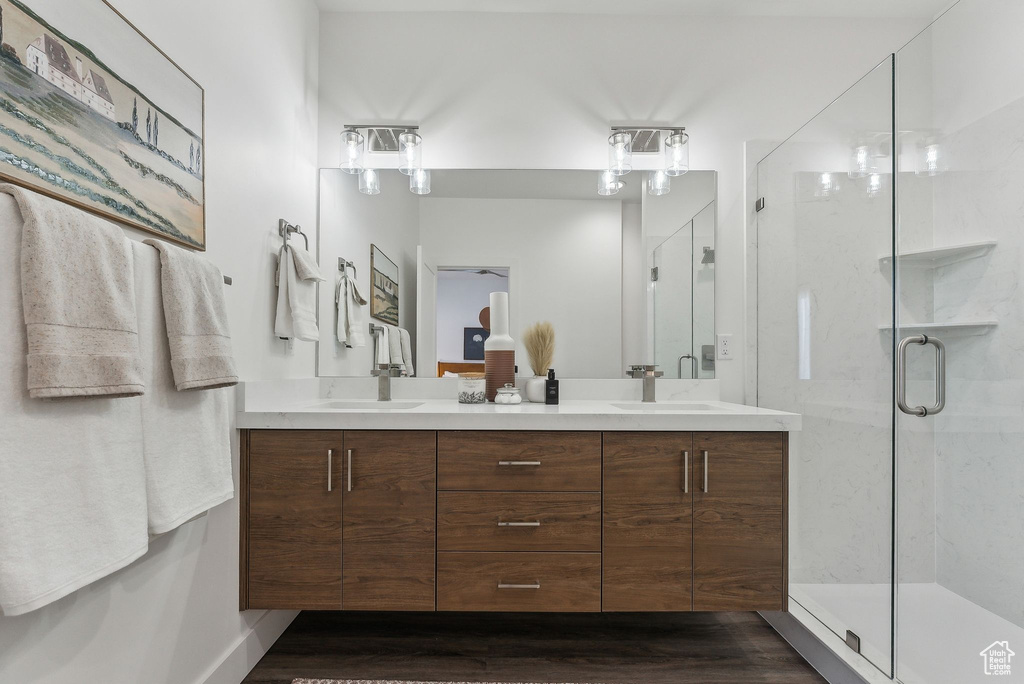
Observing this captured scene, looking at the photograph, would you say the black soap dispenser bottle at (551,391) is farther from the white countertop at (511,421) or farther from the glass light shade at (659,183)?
the glass light shade at (659,183)

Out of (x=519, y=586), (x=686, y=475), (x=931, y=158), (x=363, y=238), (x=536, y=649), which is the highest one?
(x=931, y=158)

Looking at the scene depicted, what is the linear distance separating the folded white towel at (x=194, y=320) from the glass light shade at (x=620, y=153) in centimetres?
160

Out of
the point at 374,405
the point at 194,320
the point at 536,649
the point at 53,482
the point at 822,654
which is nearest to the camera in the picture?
the point at 53,482

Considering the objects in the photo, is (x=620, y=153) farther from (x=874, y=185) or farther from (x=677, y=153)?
(x=874, y=185)

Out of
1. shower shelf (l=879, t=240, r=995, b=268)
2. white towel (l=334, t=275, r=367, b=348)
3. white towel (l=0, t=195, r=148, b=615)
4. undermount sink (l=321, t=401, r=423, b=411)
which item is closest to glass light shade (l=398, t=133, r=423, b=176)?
white towel (l=334, t=275, r=367, b=348)

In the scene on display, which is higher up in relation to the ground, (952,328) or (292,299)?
(292,299)

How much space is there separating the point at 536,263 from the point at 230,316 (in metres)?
1.20

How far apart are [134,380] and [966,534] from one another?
2.35 meters

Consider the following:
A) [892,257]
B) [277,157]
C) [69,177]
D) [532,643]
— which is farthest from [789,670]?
[277,157]

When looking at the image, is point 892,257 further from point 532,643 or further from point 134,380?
point 134,380

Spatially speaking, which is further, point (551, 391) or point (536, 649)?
point (551, 391)

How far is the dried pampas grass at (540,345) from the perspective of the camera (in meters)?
2.16

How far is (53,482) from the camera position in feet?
2.75

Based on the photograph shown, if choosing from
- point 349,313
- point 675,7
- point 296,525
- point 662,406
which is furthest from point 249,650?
point 675,7
